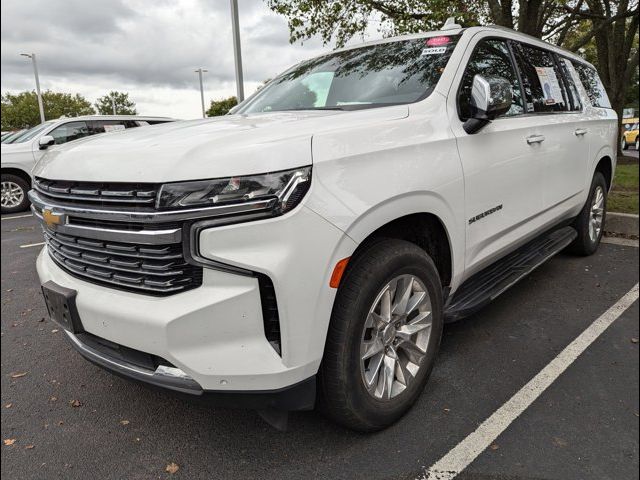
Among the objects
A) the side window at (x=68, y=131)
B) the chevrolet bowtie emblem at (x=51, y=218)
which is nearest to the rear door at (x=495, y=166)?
the chevrolet bowtie emblem at (x=51, y=218)

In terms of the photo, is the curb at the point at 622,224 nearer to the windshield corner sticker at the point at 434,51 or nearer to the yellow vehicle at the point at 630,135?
the windshield corner sticker at the point at 434,51

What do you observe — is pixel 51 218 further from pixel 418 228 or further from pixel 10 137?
pixel 10 137

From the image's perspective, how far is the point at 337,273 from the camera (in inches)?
75.3

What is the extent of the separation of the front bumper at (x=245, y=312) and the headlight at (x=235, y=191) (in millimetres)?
70

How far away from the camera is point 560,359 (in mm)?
2945

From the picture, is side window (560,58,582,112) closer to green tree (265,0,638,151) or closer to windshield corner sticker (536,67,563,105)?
windshield corner sticker (536,67,563,105)

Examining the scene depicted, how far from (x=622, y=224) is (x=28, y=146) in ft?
33.7

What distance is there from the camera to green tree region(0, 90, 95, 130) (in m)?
49.1

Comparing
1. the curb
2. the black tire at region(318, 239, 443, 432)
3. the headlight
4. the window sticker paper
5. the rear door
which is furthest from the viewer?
the curb

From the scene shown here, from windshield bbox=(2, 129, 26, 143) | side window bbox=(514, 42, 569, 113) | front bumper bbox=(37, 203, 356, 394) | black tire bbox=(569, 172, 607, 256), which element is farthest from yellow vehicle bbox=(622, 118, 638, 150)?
front bumper bbox=(37, 203, 356, 394)

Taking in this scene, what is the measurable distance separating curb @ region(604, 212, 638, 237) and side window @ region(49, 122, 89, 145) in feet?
Result: 30.4

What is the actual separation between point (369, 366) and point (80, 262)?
1337mm

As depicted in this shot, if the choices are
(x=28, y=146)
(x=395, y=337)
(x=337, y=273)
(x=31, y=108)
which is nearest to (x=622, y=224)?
(x=395, y=337)

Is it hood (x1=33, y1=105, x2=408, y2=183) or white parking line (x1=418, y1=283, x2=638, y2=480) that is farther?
white parking line (x1=418, y1=283, x2=638, y2=480)
